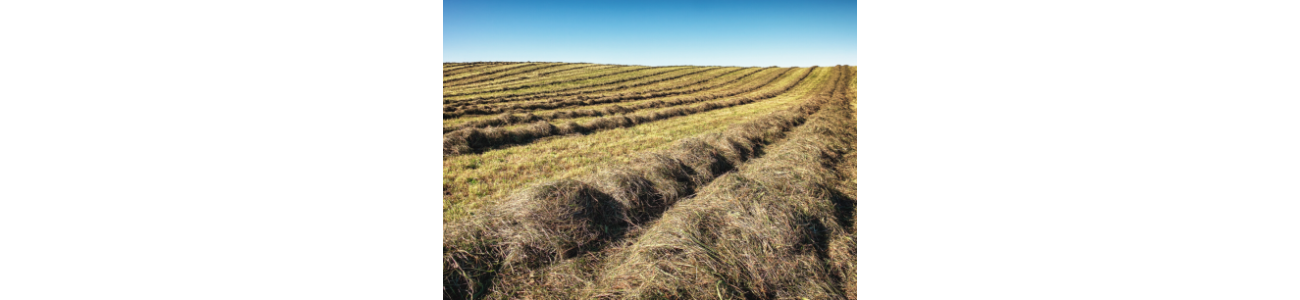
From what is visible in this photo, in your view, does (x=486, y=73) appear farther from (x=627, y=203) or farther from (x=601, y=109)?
(x=601, y=109)

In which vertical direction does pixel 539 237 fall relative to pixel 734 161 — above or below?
below

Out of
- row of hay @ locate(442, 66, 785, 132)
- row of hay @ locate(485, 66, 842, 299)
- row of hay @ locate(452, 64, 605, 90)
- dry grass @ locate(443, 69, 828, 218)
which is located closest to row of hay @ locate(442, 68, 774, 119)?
row of hay @ locate(442, 66, 785, 132)

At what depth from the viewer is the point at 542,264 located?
2.48m

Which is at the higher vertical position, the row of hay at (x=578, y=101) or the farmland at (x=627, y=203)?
the row of hay at (x=578, y=101)

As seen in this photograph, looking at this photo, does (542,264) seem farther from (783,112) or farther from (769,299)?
(783,112)

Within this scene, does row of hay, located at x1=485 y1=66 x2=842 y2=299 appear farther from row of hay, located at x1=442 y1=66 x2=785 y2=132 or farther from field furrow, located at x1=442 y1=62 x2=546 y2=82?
row of hay, located at x1=442 y1=66 x2=785 y2=132

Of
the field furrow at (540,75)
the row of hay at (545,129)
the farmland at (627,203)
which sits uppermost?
the field furrow at (540,75)

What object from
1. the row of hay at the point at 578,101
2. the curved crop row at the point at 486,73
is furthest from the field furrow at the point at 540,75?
the row of hay at the point at 578,101

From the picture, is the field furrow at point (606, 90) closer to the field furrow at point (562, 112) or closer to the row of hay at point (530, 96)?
the row of hay at point (530, 96)

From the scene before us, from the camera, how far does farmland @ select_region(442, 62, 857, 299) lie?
233cm

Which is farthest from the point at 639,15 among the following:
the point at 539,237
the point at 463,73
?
the point at 539,237

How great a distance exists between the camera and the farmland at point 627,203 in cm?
233
